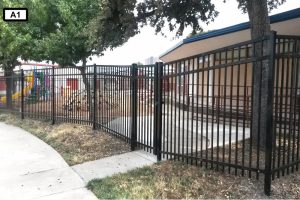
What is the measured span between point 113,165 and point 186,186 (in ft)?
5.83

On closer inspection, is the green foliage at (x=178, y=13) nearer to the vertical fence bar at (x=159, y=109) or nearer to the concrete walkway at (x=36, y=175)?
the vertical fence bar at (x=159, y=109)

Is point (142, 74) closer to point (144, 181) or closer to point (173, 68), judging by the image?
point (173, 68)

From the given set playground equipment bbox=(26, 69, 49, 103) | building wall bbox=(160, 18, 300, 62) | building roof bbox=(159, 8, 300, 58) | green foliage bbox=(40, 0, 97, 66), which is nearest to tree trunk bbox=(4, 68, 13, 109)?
playground equipment bbox=(26, 69, 49, 103)

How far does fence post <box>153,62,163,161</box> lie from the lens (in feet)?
20.6

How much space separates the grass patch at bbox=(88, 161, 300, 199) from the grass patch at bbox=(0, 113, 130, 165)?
5.25 feet

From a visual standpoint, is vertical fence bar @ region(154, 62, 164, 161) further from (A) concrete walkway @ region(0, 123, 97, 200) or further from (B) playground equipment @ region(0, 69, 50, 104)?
(B) playground equipment @ region(0, 69, 50, 104)

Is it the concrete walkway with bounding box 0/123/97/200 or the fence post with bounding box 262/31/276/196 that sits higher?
the fence post with bounding box 262/31/276/196

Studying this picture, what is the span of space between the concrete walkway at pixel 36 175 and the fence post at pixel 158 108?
156cm

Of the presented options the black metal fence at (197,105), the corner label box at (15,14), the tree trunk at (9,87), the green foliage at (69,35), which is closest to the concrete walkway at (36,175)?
the black metal fence at (197,105)

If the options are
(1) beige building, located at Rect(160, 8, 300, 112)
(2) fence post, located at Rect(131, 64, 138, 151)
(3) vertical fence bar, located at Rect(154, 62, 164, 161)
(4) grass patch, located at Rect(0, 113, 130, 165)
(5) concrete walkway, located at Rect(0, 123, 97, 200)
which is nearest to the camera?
(1) beige building, located at Rect(160, 8, 300, 112)

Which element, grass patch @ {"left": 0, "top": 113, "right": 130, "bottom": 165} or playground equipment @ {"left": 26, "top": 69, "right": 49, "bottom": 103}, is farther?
playground equipment @ {"left": 26, "top": 69, "right": 49, "bottom": 103}

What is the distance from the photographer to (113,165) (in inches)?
243

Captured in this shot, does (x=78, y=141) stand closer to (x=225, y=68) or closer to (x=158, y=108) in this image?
(x=158, y=108)

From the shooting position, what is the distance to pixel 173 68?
600 cm
